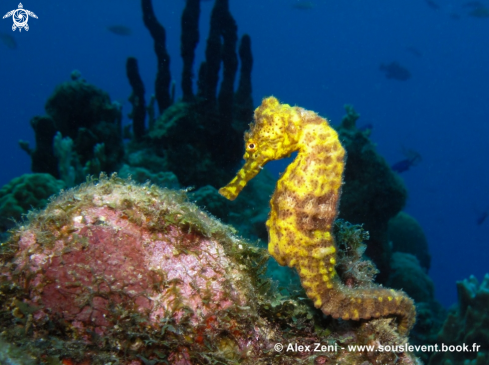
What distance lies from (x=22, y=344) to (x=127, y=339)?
542 millimetres

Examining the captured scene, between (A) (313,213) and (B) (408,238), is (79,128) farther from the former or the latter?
(B) (408,238)

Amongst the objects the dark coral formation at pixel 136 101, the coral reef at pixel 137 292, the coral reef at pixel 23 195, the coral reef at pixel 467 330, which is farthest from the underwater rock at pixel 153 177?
the coral reef at pixel 467 330

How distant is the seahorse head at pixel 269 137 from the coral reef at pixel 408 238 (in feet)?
41.4

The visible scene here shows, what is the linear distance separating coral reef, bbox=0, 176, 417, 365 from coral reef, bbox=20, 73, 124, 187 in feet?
22.4

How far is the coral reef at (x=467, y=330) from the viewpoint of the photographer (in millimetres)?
5086

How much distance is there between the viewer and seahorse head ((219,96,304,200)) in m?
2.66

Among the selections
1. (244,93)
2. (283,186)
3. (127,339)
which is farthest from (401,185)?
(127,339)

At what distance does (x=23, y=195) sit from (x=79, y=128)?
11.4 ft

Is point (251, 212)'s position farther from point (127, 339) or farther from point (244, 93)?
point (127, 339)

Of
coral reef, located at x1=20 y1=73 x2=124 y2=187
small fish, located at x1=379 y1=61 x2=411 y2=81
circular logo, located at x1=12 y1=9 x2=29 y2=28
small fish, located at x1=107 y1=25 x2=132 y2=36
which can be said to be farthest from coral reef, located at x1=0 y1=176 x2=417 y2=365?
small fish, located at x1=379 y1=61 x2=411 y2=81

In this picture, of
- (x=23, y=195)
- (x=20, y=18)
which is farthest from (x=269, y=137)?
(x=20, y=18)

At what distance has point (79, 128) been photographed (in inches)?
372

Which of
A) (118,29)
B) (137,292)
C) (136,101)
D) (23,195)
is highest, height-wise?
(118,29)

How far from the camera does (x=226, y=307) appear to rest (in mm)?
2154
